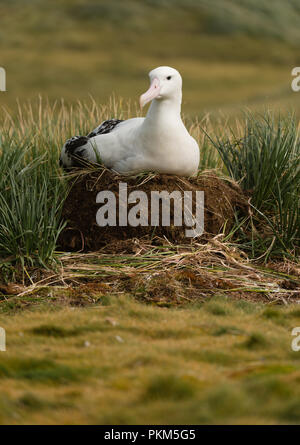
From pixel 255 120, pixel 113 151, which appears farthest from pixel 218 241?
pixel 255 120

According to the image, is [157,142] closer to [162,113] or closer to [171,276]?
[162,113]

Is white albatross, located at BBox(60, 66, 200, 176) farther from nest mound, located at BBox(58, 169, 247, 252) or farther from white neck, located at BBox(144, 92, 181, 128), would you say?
nest mound, located at BBox(58, 169, 247, 252)

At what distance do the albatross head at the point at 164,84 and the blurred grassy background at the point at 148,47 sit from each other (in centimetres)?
4290

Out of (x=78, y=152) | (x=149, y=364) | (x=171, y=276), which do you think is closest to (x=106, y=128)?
(x=78, y=152)

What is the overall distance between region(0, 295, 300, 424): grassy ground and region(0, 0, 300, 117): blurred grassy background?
146 feet

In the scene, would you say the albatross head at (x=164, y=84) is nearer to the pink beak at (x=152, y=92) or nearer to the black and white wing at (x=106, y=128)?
the pink beak at (x=152, y=92)

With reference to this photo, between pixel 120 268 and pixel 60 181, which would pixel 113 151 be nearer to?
pixel 60 181

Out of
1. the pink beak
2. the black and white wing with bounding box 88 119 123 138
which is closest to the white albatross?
the pink beak

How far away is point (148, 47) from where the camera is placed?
97.6m

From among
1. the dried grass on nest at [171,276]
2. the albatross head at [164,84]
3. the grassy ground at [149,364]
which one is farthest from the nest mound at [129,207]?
the grassy ground at [149,364]

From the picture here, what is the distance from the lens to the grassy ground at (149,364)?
3.58 metres

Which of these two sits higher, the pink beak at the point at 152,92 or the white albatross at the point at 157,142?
the pink beak at the point at 152,92

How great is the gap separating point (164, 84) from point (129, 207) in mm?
1268

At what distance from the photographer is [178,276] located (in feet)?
20.8
